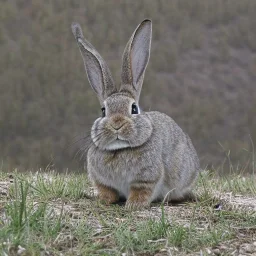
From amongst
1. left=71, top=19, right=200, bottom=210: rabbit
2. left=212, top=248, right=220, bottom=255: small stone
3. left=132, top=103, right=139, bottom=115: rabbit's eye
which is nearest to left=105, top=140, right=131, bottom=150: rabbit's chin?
left=71, top=19, right=200, bottom=210: rabbit

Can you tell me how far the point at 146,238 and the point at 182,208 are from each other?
50.9 inches

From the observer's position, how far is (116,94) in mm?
6016

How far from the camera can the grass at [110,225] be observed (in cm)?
456

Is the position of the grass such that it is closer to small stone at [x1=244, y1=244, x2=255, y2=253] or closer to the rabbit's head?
small stone at [x1=244, y1=244, x2=255, y2=253]

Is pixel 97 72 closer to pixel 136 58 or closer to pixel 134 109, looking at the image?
pixel 136 58

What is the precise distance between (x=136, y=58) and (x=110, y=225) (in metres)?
1.84

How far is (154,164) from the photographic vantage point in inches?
233

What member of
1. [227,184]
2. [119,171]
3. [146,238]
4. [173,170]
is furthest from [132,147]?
[227,184]

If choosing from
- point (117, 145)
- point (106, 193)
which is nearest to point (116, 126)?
point (117, 145)

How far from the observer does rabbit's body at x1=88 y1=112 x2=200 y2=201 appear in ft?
19.1

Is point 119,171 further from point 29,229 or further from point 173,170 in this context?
point 29,229

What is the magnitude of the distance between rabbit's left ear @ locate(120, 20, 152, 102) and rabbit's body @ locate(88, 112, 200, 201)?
30cm

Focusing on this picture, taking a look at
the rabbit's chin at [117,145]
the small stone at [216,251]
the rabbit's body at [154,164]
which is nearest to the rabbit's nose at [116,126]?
the rabbit's chin at [117,145]

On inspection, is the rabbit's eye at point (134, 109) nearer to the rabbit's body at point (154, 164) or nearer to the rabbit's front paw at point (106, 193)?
the rabbit's body at point (154, 164)
